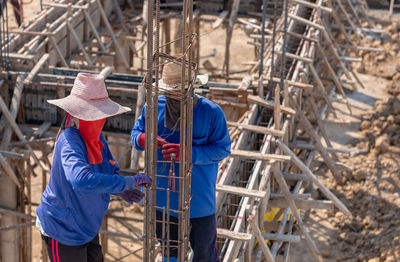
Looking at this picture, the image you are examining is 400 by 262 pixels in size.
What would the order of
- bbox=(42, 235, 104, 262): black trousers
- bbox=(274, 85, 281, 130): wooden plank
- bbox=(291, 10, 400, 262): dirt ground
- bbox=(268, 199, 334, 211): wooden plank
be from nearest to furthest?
bbox=(42, 235, 104, 262): black trousers, bbox=(268, 199, 334, 211): wooden plank, bbox=(274, 85, 281, 130): wooden plank, bbox=(291, 10, 400, 262): dirt ground

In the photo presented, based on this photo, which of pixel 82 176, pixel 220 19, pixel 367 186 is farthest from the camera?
pixel 220 19

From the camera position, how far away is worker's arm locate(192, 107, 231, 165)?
563cm

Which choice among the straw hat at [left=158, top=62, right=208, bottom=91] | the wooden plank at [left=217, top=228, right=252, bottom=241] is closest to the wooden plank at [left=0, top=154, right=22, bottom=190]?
the wooden plank at [left=217, top=228, right=252, bottom=241]

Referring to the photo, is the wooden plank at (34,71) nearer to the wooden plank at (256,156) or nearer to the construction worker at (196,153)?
the wooden plank at (256,156)

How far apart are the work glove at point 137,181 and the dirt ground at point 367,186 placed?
8.51 metres

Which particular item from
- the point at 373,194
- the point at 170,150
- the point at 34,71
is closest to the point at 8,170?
the point at 34,71

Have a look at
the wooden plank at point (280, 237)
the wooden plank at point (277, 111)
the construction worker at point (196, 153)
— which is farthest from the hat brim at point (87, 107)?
the wooden plank at point (277, 111)

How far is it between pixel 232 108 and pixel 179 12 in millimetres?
8327

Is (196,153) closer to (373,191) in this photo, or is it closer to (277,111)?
(277,111)

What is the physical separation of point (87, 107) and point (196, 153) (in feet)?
3.19

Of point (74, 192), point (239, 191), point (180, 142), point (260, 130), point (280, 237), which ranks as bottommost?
point (280, 237)

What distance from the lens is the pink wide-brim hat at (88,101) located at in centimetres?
502

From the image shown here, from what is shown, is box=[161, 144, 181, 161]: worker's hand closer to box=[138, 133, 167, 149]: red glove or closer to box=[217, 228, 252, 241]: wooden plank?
box=[138, 133, 167, 149]: red glove

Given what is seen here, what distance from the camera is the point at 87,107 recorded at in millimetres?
5094
